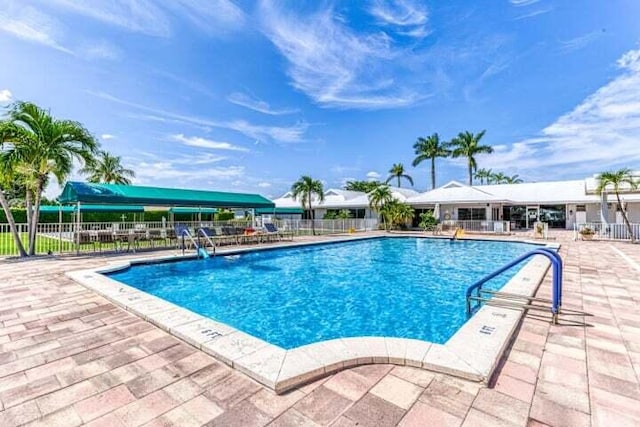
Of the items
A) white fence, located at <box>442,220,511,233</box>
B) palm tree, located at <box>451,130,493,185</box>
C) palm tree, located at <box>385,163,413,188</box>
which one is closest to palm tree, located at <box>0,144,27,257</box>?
white fence, located at <box>442,220,511,233</box>

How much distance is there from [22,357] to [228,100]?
1657 cm

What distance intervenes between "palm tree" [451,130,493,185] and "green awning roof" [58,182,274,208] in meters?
26.5

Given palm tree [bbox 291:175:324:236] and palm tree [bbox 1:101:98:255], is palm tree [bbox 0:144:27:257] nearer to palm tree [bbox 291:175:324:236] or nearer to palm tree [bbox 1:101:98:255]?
palm tree [bbox 1:101:98:255]

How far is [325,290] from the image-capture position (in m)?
8.12

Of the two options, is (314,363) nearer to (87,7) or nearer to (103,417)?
(103,417)

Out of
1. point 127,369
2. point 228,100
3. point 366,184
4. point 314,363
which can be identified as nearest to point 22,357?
point 127,369

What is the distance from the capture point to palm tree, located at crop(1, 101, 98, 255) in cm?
1055

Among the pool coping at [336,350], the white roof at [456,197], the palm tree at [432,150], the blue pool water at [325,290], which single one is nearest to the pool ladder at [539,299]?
the pool coping at [336,350]

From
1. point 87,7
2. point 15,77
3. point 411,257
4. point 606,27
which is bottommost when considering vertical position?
point 411,257

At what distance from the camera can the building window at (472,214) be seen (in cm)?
2472

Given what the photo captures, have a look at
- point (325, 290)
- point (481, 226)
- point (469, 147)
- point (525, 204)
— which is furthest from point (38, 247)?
point (469, 147)

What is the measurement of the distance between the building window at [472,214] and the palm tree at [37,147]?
82.9 feet

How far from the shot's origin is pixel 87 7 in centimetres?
851

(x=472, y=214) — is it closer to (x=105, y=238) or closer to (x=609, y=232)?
(x=609, y=232)
